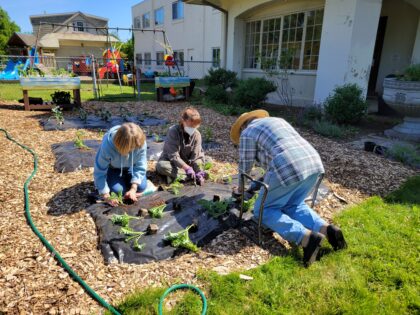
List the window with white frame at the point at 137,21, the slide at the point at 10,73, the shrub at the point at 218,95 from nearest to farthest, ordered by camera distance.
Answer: the shrub at the point at 218,95, the slide at the point at 10,73, the window with white frame at the point at 137,21

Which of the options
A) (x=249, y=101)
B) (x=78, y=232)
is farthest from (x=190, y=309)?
(x=249, y=101)

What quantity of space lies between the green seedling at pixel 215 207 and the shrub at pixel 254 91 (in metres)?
6.36

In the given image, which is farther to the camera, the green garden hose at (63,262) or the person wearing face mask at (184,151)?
the person wearing face mask at (184,151)

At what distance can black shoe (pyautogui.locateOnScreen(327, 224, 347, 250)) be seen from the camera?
2.56 meters

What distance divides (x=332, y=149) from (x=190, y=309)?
4373 millimetres

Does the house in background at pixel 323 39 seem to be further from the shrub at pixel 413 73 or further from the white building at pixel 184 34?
the white building at pixel 184 34

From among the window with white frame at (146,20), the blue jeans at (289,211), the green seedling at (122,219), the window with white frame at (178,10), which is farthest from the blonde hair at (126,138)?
the window with white frame at (146,20)

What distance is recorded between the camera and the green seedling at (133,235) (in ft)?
8.27

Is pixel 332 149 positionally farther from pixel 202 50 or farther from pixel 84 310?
pixel 202 50

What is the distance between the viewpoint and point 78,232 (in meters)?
2.82

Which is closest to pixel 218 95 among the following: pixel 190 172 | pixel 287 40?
pixel 287 40

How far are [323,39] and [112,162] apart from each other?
699 cm

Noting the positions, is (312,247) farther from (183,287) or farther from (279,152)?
(183,287)

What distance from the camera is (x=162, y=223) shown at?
113 inches
